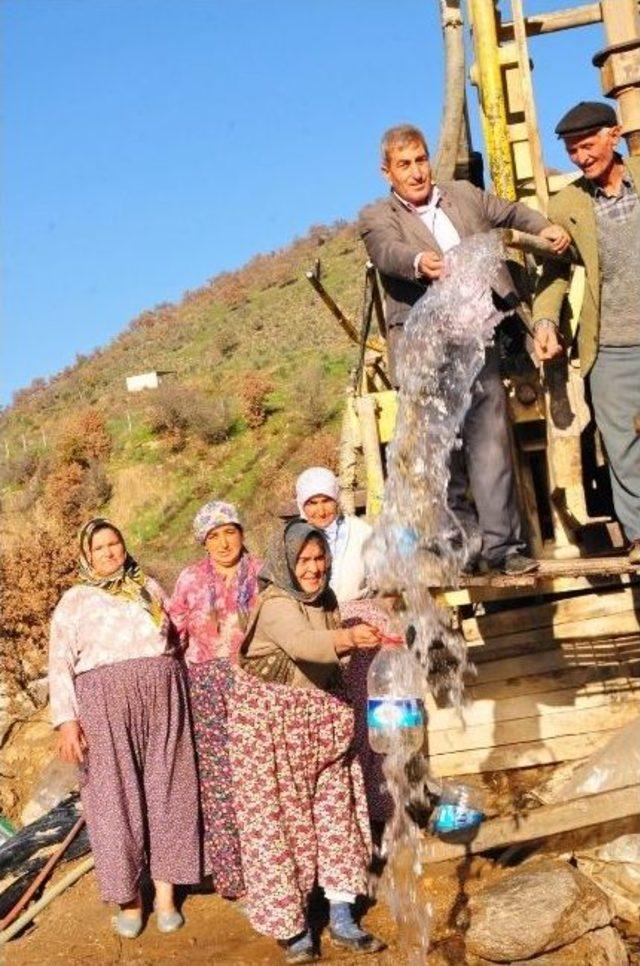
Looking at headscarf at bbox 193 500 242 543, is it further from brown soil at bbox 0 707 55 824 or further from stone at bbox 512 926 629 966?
brown soil at bbox 0 707 55 824

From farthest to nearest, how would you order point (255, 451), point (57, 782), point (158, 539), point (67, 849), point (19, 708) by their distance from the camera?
point (255, 451)
point (158, 539)
point (19, 708)
point (57, 782)
point (67, 849)

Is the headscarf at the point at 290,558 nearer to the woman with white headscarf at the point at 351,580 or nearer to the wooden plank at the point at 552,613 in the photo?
the woman with white headscarf at the point at 351,580

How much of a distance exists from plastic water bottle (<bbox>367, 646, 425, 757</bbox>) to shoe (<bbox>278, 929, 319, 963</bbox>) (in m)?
0.85

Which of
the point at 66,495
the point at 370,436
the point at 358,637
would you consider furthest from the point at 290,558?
the point at 66,495

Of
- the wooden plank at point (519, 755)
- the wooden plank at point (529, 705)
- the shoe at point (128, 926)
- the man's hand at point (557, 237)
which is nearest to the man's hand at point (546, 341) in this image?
the man's hand at point (557, 237)

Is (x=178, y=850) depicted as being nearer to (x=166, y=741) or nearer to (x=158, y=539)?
(x=166, y=741)

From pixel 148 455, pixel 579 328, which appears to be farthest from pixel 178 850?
pixel 148 455

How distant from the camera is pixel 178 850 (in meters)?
5.36

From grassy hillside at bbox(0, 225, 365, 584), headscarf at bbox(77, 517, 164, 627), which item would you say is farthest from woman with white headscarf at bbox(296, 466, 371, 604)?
grassy hillside at bbox(0, 225, 365, 584)

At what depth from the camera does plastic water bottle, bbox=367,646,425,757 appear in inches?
185

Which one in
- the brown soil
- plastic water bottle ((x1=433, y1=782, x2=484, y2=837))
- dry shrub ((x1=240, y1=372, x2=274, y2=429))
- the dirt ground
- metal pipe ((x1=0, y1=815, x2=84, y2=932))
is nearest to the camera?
the dirt ground

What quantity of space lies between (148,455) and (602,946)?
28.7m

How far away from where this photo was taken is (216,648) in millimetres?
5527

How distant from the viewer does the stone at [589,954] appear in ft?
15.6
